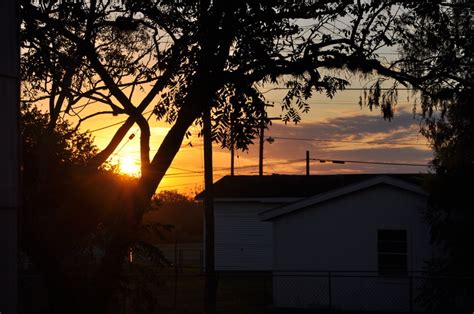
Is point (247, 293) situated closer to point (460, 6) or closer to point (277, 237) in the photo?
point (277, 237)

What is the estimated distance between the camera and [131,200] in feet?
42.5

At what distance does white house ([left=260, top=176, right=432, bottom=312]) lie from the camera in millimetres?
25234

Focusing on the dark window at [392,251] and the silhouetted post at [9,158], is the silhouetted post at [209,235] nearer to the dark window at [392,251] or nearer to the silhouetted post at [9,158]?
the dark window at [392,251]

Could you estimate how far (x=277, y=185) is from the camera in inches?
1698

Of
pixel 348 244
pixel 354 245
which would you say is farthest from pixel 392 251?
pixel 348 244

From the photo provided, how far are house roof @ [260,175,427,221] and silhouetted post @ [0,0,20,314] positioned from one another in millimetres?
18683

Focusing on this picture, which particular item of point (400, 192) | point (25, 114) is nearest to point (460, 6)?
point (25, 114)

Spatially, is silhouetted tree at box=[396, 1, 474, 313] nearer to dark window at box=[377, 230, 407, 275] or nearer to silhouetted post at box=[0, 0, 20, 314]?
dark window at box=[377, 230, 407, 275]

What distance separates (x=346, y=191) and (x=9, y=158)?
1922 centimetres

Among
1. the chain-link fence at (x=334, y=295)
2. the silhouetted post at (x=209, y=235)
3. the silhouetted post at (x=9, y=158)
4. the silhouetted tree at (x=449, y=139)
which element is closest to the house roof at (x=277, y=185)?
the silhouetted tree at (x=449, y=139)

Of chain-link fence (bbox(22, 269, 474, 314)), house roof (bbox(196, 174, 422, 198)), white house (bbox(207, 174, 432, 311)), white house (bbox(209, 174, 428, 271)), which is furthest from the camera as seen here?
house roof (bbox(196, 174, 422, 198))

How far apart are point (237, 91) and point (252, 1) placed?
1435 mm

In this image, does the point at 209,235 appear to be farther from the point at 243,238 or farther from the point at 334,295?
the point at 243,238

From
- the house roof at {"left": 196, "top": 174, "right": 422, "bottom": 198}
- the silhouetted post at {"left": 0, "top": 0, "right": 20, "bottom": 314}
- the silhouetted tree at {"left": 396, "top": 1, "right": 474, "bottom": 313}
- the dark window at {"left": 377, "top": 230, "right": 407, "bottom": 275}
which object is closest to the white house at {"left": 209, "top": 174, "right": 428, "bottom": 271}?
the house roof at {"left": 196, "top": 174, "right": 422, "bottom": 198}
